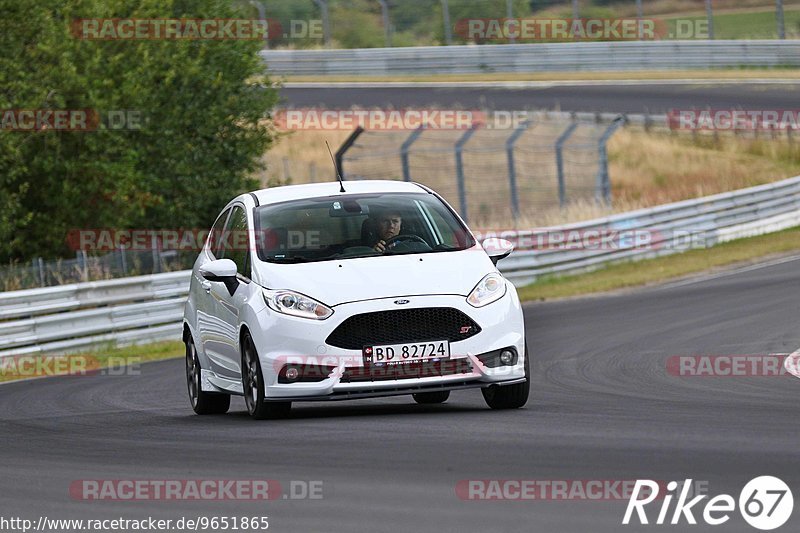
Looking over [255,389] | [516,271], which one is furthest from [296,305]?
[516,271]

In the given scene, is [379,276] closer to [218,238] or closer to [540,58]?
[218,238]

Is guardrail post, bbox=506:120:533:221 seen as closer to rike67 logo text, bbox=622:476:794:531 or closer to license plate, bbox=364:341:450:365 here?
license plate, bbox=364:341:450:365

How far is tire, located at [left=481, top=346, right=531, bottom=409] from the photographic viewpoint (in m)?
10.2

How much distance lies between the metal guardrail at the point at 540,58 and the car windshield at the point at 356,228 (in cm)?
3696

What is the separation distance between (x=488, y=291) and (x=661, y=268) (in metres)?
16.3

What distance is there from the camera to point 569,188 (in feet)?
114

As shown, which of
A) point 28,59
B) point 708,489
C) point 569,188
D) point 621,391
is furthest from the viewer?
point 569,188

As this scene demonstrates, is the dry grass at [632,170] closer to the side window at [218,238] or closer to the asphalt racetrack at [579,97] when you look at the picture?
the asphalt racetrack at [579,97]

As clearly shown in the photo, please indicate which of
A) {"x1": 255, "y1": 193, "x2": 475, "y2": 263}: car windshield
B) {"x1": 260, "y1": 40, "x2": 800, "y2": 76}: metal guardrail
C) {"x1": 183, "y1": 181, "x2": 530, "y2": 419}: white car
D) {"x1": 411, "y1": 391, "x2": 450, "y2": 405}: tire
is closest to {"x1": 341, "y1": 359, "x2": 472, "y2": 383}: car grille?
{"x1": 183, "y1": 181, "x2": 530, "y2": 419}: white car

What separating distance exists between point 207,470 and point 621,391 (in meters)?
4.41

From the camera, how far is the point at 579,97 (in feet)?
145

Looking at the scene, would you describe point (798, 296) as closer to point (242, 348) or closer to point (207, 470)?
point (242, 348)

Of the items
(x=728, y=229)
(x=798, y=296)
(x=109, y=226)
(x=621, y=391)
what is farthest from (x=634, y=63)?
(x=621, y=391)

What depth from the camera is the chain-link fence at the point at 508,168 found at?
30.2 metres
